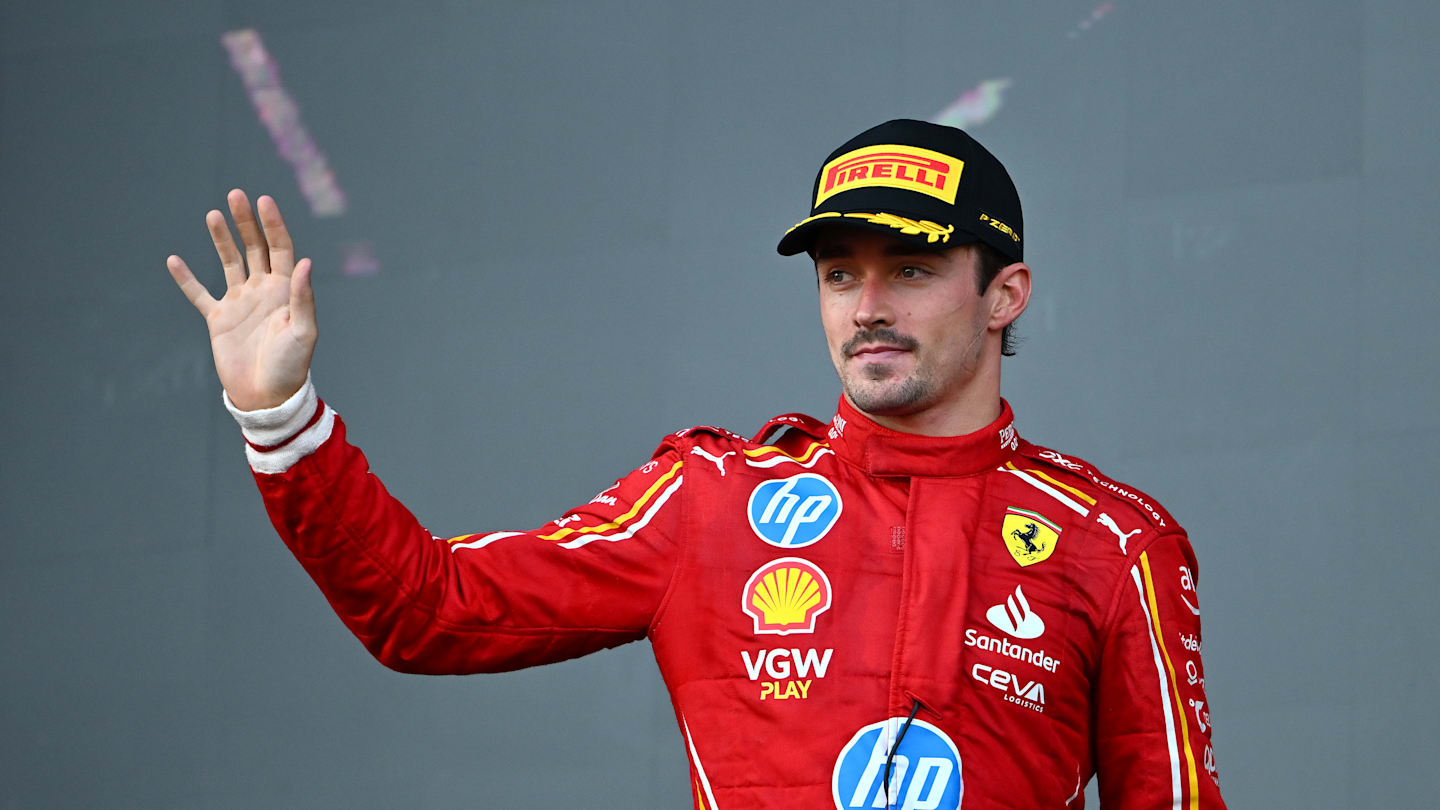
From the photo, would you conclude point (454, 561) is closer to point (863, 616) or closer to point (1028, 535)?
point (863, 616)

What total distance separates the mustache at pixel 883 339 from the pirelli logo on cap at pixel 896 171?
0.61 ft

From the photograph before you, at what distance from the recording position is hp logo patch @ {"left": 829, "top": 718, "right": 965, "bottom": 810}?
6.45 feet

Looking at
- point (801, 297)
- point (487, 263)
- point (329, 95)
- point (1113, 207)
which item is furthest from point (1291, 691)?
point (329, 95)

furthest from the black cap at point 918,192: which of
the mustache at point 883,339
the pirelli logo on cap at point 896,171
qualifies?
the mustache at point 883,339

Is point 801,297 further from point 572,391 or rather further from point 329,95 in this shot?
point 329,95

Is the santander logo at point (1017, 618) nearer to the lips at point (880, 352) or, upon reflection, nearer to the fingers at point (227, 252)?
the lips at point (880, 352)

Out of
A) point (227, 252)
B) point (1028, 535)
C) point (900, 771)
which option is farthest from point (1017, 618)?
point (227, 252)

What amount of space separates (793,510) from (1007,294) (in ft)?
1.41

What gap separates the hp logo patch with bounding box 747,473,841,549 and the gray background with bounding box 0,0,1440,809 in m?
1.47

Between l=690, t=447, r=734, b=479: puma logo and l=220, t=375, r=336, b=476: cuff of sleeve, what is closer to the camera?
l=220, t=375, r=336, b=476: cuff of sleeve

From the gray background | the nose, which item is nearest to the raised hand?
the nose

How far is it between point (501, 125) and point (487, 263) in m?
0.32

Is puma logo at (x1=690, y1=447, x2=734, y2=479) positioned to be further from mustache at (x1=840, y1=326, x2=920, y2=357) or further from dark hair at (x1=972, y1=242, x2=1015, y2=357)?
dark hair at (x1=972, y1=242, x2=1015, y2=357)

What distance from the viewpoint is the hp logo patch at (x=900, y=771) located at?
1965 millimetres
